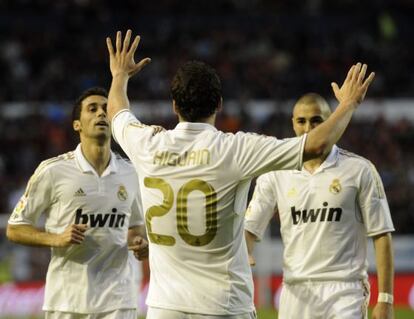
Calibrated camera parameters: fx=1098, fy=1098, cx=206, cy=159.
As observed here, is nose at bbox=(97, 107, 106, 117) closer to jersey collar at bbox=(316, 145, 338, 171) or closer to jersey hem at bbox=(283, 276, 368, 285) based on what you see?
jersey collar at bbox=(316, 145, 338, 171)

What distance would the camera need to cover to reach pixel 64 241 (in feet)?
23.2

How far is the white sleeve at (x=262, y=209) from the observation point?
740 cm

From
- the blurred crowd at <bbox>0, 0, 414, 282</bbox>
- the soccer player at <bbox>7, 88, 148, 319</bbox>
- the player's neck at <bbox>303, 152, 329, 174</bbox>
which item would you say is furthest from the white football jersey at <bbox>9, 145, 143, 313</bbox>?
the blurred crowd at <bbox>0, 0, 414, 282</bbox>

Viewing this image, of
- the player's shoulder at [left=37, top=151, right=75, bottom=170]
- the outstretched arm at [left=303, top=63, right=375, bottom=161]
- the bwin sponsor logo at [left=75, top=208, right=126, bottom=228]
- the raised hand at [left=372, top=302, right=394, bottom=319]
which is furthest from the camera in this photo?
the player's shoulder at [left=37, top=151, right=75, bottom=170]

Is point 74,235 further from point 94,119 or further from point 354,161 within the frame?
point 354,161

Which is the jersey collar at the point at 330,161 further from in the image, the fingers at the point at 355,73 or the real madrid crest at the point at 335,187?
the fingers at the point at 355,73

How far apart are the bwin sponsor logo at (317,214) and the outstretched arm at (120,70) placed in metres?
1.68

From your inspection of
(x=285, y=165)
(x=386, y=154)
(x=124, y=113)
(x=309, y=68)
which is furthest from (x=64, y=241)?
(x=309, y=68)

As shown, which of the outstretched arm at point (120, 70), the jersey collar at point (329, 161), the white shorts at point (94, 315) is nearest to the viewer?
the outstretched arm at point (120, 70)

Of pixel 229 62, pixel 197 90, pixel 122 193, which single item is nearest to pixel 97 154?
pixel 122 193

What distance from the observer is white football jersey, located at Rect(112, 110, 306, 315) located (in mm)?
5629

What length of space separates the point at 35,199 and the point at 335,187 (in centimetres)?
208

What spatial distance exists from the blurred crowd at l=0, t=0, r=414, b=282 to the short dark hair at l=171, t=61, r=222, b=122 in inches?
595

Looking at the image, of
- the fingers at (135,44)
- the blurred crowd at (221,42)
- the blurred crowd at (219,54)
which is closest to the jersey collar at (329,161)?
the fingers at (135,44)
